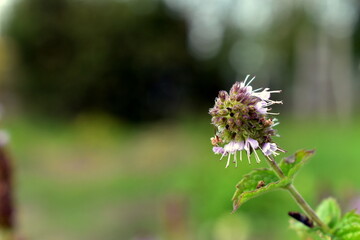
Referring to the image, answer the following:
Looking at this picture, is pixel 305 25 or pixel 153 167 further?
pixel 305 25

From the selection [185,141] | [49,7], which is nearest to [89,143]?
[185,141]

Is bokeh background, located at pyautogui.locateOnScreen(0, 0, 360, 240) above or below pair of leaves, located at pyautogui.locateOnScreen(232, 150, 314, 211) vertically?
above

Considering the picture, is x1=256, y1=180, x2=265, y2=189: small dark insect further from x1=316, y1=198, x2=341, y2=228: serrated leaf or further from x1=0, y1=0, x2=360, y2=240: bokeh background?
x1=0, y1=0, x2=360, y2=240: bokeh background

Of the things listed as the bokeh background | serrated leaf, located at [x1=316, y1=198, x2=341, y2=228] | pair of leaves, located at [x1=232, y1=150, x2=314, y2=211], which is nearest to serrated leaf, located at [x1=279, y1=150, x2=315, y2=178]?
pair of leaves, located at [x1=232, y1=150, x2=314, y2=211]

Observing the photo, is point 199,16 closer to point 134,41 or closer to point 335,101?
point 134,41

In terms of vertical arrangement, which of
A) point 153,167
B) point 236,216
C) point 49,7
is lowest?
point 236,216

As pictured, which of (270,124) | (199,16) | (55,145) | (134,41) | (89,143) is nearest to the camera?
(270,124)

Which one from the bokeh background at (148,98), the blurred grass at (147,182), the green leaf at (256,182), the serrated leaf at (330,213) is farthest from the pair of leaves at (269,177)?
the bokeh background at (148,98)
